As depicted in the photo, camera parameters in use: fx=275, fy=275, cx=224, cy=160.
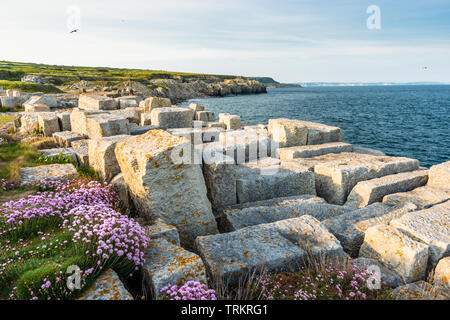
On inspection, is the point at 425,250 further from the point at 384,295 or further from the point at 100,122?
the point at 100,122

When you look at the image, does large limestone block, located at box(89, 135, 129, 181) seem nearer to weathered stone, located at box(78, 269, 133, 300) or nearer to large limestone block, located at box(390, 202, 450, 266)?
weathered stone, located at box(78, 269, 133, 300)

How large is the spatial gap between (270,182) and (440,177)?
4.51 meters

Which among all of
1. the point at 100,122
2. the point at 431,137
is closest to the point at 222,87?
the point at 431,137

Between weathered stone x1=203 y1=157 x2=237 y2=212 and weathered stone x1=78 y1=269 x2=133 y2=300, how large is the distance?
3.16 m

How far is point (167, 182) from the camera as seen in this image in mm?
4598

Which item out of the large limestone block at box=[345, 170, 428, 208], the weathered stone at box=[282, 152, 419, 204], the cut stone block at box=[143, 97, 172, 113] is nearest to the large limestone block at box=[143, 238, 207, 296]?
the large limestone block at box=[345, 170, 428, 208]

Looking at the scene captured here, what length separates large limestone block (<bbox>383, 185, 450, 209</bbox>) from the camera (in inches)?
242

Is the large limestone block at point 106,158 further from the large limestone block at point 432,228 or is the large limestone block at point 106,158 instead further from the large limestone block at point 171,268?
the large limestone block at point 432,228

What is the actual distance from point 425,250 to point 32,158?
854 centimetres

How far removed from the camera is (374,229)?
444 cm

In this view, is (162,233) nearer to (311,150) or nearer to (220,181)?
(220,181)

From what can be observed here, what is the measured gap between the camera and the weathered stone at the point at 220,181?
19.0 feet

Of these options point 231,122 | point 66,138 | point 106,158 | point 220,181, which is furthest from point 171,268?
point 231,122

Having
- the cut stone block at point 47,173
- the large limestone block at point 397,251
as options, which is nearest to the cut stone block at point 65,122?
the cut stone block at point 47,173
